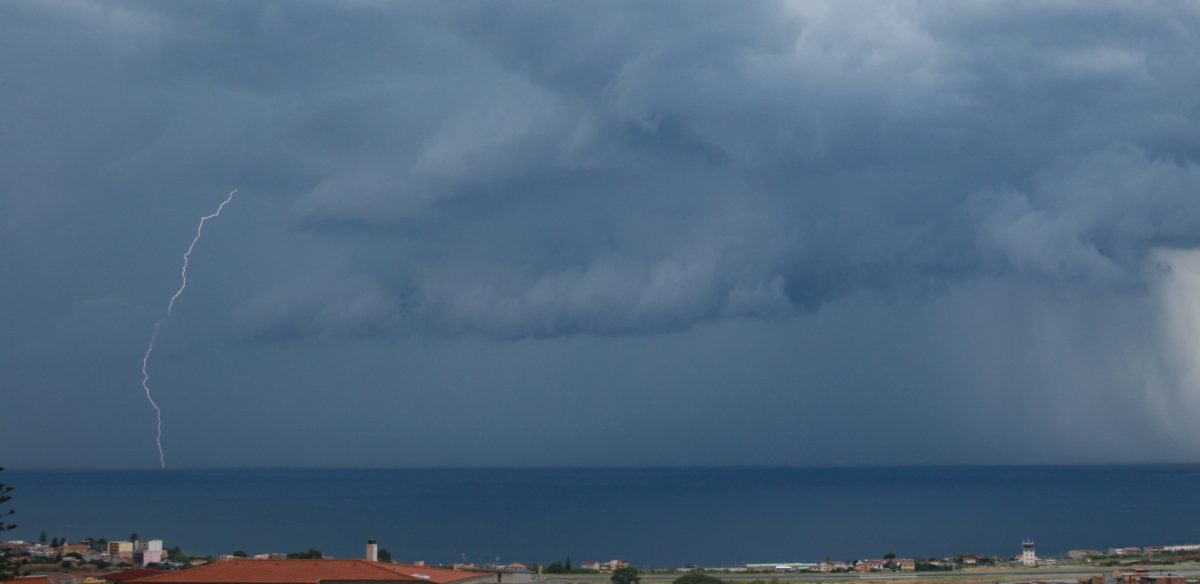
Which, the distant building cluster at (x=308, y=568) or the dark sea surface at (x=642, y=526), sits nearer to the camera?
the distant building cluster at (x=308, y=568)

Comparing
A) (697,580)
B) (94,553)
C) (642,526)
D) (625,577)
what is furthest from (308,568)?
(642,526)

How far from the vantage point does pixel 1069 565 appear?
6888 centimetres

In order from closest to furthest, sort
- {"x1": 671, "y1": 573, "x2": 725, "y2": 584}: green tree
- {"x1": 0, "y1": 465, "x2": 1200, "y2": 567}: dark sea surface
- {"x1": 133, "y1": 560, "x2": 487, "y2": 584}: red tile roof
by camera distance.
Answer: {"x1": 133, "y1": 560, "x2": 487, "y2": 584}: red tile roof → {"x1": 671, "y1": 573, "x2": 725, "y2": 584}: green tree → {"x1": 0, "y1": 465, "x2": 1200, "y2": 567}: dark sea surface

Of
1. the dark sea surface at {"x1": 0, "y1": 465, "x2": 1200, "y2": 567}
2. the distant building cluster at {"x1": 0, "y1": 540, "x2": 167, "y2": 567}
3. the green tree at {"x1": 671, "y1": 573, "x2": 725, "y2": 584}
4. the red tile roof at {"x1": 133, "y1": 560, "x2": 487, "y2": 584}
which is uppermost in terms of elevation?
the dark sea surface at {"x1": 0, "y1": 465, "x2": 1200, "y2": 567}

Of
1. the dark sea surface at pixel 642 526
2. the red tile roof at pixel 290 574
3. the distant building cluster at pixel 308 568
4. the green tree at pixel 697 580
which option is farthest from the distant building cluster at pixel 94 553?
the green tree at pixel 697 580

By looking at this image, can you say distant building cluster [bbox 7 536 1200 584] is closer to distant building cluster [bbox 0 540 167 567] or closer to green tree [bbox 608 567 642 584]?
distant building cluster [bbox 0 540 167 567]

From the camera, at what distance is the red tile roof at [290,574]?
111 feet

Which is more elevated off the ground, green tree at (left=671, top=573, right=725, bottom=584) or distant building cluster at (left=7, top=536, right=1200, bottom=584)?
distant building cluster at (left=7, top=536, right=1200, bottom=584)

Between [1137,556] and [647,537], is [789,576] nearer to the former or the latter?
[1137,556]

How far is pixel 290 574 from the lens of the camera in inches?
1351

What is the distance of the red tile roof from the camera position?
33812mm

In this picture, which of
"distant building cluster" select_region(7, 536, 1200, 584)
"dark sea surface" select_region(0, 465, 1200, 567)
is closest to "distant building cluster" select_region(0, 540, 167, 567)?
"distant building cluster" select_region(7, 536, 1200, 584)

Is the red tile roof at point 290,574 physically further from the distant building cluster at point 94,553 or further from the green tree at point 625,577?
the distant building cluster at point 94,553

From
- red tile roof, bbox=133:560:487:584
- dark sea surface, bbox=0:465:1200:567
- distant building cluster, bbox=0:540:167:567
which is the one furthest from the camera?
dark sea surface, bbox=0:465:1200:567
